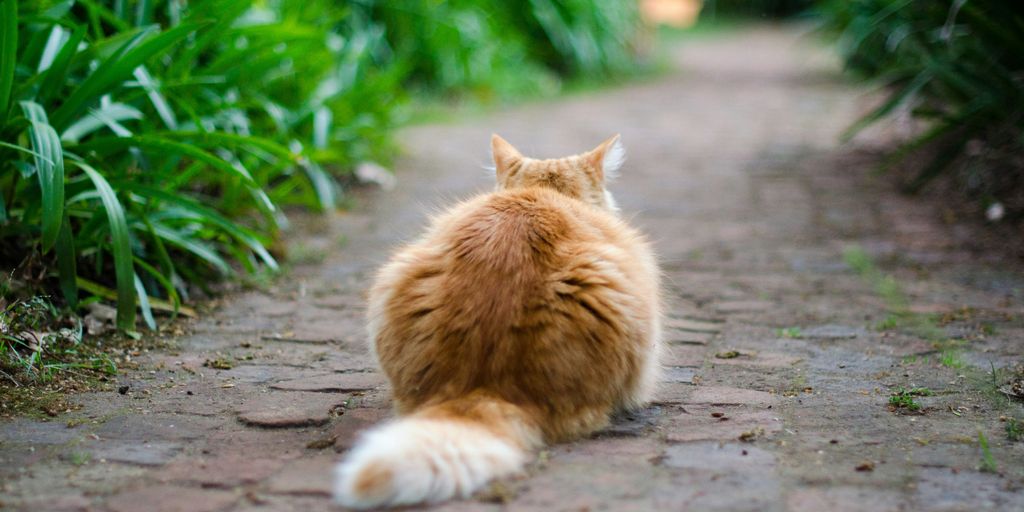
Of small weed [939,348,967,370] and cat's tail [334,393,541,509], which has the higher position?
small weed [939,348,967,370]

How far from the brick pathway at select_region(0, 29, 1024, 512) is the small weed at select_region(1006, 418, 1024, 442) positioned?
37mm

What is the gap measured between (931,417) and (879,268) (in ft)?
6.31

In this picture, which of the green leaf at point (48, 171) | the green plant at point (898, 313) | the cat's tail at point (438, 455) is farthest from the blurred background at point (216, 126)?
the cat's tail at point (438, 455)

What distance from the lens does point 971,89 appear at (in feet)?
17.3

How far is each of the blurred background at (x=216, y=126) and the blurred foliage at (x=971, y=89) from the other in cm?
1

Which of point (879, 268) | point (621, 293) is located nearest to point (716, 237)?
point (879, 268)

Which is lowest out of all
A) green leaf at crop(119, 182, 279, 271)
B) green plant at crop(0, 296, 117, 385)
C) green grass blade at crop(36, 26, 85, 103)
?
green plant at crop(0, 296, 117, 385)

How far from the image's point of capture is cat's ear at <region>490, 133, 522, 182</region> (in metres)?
3.38

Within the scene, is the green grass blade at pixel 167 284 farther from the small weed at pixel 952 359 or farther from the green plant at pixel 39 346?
the small weed at pixel 952 359

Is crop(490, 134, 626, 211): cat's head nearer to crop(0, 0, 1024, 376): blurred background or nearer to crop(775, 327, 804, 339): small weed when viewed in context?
crop(775, 327, 804, 339): small weed

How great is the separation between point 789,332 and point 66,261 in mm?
2639

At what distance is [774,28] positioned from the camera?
20922 millimetres

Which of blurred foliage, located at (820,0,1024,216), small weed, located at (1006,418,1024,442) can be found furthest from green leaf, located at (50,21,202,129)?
blurred foliage, located at (820,0,1024,216)

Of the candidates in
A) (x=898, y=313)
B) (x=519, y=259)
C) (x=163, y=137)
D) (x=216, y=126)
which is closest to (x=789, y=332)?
(x=898, y=313)
